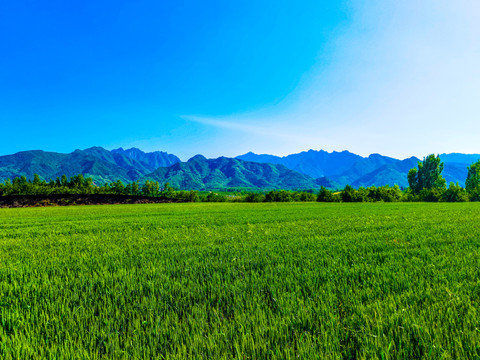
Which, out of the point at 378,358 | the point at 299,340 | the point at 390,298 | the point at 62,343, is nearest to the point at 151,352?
the point at 62,343

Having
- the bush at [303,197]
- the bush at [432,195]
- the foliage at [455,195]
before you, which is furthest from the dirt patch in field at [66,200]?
the foliage at [455,195]

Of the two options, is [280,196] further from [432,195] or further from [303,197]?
[432,195]

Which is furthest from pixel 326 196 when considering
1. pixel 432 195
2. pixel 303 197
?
pixel 432 195

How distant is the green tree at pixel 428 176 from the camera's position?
6750 centimetres

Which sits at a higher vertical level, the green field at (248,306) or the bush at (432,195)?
the green field at (248,306)

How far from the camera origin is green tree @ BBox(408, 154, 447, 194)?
6750cm

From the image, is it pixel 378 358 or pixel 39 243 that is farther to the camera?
pixel 39 243

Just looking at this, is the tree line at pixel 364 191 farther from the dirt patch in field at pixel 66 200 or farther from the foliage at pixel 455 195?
the dirt patch in field at pixel 66 200

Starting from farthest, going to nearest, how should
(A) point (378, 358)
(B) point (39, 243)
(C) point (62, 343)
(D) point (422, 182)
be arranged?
(D) point (422, 182) → (B) point (39, 243) → (C) point (62, 343) → (A) point (378, 358)

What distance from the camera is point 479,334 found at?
192 centimetres

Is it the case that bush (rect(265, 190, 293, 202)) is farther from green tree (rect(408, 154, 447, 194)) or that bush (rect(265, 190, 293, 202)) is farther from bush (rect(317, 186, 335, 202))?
green tree (rect(408, 154, 447, 194))

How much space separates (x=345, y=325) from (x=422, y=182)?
88370 millimetres

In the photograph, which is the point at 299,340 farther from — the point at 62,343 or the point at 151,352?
the point at 62,343

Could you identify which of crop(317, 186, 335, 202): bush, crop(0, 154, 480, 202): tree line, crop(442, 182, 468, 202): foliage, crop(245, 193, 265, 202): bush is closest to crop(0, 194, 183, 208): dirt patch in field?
crop(0, 154, 480, 202): tree line
